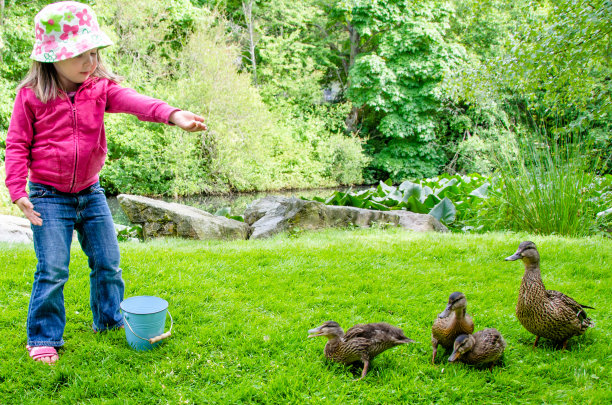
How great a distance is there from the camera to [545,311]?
2691 millimetres

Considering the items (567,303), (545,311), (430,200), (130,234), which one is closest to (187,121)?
(545,311)

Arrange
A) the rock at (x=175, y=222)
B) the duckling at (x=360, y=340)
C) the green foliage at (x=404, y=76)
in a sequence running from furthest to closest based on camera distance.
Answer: the green foliage at (x=404, y=76) < the rock at (x=175, y=222) < the duckling at (x=360, y=340)

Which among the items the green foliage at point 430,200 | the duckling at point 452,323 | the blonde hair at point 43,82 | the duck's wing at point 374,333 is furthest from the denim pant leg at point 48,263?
the green foliage at point 430,200

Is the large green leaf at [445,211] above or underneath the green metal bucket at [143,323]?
above

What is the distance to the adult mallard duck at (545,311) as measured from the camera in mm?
2695

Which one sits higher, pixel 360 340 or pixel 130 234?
pixel 360 340

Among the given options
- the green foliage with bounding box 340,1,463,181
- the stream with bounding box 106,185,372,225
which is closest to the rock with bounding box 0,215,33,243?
the stream with bounding box 106,185,372,225

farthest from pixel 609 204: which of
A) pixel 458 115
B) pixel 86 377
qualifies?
pixel 458 115

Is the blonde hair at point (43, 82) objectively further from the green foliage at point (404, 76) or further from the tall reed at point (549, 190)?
the green foliage at point (404, 76)

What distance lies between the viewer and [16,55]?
51.6 feet

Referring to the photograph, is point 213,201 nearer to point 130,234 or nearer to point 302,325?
point 130,234

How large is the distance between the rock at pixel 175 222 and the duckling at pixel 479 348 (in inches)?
188

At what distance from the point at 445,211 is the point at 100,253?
6.14m

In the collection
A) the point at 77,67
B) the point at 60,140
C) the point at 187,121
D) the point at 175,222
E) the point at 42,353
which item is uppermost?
the point at 77,67
